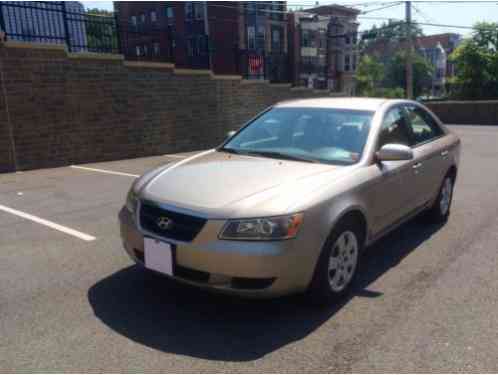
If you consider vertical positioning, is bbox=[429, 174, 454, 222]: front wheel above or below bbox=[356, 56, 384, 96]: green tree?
below

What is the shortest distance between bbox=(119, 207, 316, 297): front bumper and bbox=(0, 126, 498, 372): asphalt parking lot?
1.08 feet

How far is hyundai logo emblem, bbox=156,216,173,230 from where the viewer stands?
311 cm

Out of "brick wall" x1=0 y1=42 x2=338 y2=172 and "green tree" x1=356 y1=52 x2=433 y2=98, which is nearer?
"brick wall" x1=0 y1=42 x2=338 y2=172

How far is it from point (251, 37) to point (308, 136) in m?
42.8

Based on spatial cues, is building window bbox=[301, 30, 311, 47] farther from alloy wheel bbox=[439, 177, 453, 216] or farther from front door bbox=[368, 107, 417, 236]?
front door bbox=[368, 107, 417, 236]

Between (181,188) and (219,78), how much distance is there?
449 inches

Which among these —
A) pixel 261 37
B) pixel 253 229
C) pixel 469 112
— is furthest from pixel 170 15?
pixel 253 229

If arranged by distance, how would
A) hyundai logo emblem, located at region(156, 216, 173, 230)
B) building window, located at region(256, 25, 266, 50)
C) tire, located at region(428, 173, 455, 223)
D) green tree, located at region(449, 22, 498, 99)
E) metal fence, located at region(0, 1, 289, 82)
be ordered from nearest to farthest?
hyundai logo emblem, located at region(156, 216, 173, 230) < tire, located at region(428, 173, 455, 223) < metal fence, located at region(0, 1, 289, 82) < green tree, located at region(449, 22, 498, 99) < building window, located at region(256, 25, 266, 50)

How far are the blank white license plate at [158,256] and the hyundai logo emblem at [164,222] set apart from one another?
0.11 meters

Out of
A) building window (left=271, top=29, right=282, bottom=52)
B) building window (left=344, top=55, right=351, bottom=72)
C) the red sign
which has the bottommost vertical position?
the red sign

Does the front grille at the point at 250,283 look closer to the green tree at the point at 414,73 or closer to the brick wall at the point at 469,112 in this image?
Answer: the brick wall at the point at 469,112

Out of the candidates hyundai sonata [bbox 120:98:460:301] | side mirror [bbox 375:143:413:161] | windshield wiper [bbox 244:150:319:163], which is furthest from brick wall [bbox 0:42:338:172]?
side mirror [bbox 375:143:413:161]

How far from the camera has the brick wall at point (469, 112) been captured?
80.5ft

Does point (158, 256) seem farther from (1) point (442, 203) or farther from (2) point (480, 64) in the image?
(2) point (480, 64)
